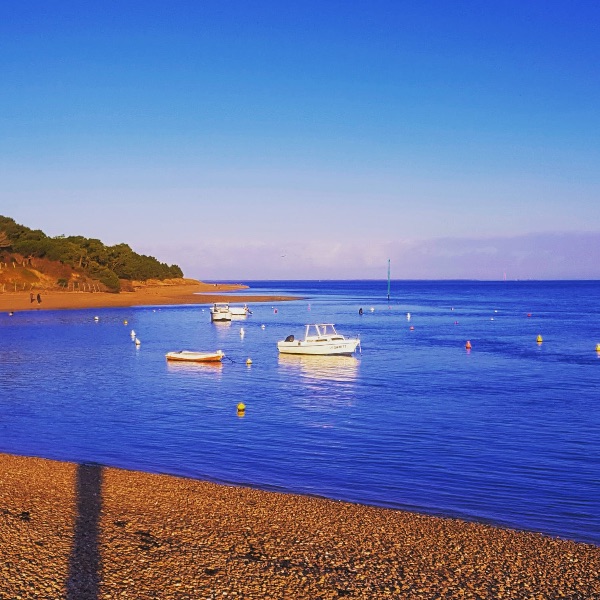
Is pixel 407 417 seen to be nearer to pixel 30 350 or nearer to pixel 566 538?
pixel 566 538

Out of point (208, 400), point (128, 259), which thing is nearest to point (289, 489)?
point (208, 400)

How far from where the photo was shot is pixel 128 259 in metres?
161

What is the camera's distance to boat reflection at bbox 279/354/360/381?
4112 centimetres

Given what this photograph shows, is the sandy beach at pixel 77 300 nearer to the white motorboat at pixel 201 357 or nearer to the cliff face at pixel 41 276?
the cliff face at pixel 41 276

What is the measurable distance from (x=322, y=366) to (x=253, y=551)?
34632mm

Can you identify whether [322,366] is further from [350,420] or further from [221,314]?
[221,314]

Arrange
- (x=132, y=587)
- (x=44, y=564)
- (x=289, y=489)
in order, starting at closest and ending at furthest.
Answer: (x=132, y=587) < (x=44, y=564) < (x=289, y=489)

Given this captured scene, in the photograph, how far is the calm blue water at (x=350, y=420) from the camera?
1730cm

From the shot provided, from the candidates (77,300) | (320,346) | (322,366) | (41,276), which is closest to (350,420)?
(322,366)

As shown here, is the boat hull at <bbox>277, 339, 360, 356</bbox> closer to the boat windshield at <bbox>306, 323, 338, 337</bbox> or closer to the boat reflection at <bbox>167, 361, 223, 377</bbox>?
the boat windshield at <bbox>306, 323, 338, 337</bbox>

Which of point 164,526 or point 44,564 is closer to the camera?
point 44,564

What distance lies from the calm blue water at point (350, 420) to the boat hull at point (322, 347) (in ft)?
3.53

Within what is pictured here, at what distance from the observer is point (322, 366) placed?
46.2 m

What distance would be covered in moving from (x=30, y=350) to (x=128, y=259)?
112 metres
